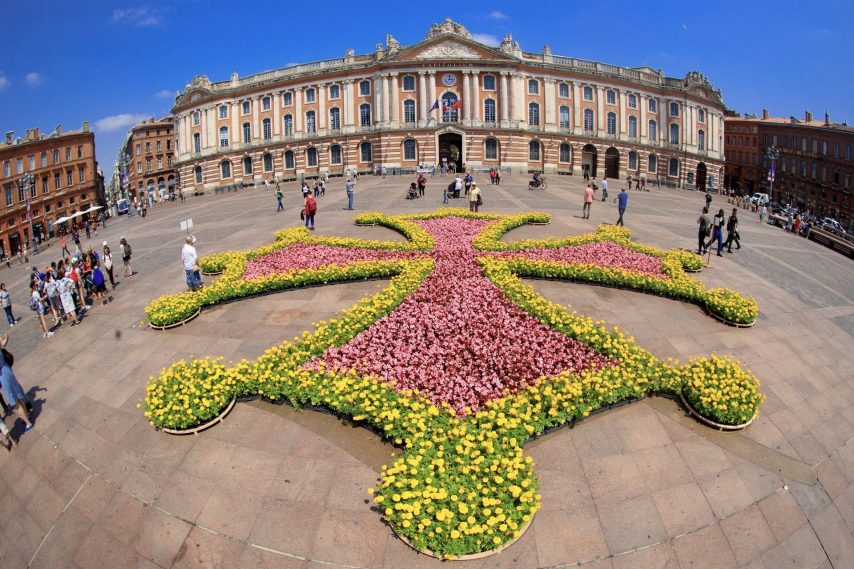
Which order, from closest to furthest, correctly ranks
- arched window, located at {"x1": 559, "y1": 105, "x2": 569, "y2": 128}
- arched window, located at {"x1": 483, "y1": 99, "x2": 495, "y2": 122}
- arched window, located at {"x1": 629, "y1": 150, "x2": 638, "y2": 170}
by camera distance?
arched window, located at {"x1": 483, "y1": 99, "x2": 495, "y2": 122} → arched window, located at {"x1": 559, "y1": 105, "x2": 569, "y2": 128} → arched window, located at {"x1": 629, "y1": 150, "x2": 638, "y2": 170}

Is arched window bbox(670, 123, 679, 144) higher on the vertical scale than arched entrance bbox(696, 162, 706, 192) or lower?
higher

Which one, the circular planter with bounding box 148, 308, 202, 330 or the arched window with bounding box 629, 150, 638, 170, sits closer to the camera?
the circular planter with bounding box 148, 308, 202, 330

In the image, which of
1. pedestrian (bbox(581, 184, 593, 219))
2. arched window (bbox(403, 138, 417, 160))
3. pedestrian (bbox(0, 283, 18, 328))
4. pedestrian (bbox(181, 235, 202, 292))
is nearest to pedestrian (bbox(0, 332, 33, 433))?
pedestrian (bbox(181, 235, 202, 292))

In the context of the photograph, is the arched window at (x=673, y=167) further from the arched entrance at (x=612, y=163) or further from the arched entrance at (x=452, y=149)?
the arched entrance at (x=452, y=149)

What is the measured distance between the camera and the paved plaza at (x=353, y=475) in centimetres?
640

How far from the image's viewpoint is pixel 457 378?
29.8ft

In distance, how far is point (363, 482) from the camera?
23.6 feet

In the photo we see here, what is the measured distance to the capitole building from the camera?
59.7 m

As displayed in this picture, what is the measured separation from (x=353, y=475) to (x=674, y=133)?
74071 mm

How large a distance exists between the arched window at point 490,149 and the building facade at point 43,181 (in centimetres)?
4961

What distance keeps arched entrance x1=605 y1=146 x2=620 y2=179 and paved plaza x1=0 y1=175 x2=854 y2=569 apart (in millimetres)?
57491

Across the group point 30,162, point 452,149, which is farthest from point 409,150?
point 30,162

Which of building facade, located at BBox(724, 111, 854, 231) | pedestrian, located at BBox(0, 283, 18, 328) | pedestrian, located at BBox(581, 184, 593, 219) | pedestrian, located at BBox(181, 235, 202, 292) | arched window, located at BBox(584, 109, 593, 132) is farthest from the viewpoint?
building facade, located at BBox(724, 111, 854, 231)

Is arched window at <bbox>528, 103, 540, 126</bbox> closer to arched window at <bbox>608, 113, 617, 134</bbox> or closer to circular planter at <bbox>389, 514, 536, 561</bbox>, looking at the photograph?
arched window at <bbox>608, 113, 617, 134</bbox>
